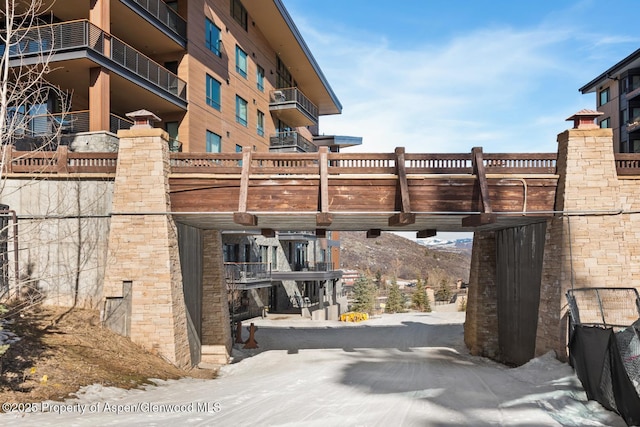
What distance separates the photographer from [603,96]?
1843 inches

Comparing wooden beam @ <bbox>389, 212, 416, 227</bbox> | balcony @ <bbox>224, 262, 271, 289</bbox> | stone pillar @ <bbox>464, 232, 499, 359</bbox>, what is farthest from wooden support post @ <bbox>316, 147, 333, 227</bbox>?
balcony @ <bbox>224, 262, 271, 289</bbox>

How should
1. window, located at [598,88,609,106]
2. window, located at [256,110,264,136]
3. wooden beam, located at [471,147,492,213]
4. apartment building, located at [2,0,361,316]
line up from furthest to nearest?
window, located at [598,88,609,106], window, located at [256,110,264,136], apartment building, located at [2,0,361,316], wooden beam, located at [471,147,492,213]

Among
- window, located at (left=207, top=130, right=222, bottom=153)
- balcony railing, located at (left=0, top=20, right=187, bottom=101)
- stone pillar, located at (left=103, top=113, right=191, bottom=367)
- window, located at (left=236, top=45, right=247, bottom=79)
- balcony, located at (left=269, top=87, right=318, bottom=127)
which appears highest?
window, located at (left=236, top=45, right=247, bottom=79)

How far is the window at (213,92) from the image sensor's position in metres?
28.1

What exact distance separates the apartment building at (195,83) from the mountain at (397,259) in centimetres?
8505

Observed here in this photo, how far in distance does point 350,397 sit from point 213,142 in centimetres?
2024

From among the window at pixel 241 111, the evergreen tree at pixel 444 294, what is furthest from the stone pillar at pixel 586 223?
the evergreen tree at pixel 444 294

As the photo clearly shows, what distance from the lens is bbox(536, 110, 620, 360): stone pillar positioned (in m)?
14.0

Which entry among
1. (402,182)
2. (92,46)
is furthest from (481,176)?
(92,46)

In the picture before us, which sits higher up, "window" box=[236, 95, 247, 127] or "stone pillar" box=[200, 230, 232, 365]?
"window" box=[236, 95, 247, 127]

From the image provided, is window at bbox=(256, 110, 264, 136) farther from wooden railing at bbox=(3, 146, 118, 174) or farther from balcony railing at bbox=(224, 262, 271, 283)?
wooden railing at bbox=(3, 146, 118, 174)

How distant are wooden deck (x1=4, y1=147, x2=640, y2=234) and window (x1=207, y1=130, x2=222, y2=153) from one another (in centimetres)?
1290

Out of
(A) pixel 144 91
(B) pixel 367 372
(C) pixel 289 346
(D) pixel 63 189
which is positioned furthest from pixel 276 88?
(B) pixel 367 372

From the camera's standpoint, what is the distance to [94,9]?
67.3 ft
